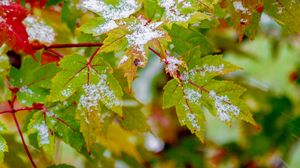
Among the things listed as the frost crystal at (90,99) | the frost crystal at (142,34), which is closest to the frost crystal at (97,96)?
the frost crystal at (90,99)

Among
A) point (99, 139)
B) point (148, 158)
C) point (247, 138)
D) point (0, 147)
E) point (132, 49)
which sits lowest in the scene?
point (247, 138)

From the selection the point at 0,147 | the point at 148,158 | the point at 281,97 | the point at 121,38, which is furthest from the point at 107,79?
the point at 281,97

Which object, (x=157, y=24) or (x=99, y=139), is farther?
(x=99, y=139)

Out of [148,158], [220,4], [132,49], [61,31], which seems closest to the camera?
[132,49]

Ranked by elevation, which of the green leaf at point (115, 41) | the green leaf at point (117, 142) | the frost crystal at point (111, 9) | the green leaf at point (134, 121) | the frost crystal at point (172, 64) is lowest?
the green leaf at point (117, 142)

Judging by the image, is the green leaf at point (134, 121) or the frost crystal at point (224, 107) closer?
the frost crystal at point (224, 107)

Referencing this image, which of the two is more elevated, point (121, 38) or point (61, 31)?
point (121, 38)

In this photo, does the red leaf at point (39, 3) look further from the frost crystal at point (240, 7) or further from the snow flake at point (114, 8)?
the frost crystal at point (240, 7)

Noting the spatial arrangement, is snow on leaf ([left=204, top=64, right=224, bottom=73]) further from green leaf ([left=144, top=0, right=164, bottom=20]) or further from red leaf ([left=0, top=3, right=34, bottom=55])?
red leaf ([left=0, top=3, right=34, bottom=55])

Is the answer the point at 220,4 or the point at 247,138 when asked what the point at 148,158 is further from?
the point at 220,4
